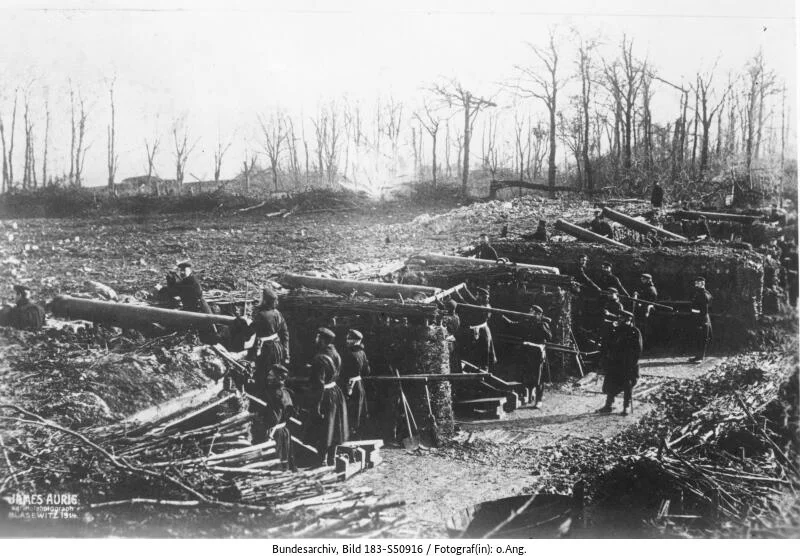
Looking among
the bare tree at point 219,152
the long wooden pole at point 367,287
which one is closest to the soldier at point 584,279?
the long wooden pole at point 367,287

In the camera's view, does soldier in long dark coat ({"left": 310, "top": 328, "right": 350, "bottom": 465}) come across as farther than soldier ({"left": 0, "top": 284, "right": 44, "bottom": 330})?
No

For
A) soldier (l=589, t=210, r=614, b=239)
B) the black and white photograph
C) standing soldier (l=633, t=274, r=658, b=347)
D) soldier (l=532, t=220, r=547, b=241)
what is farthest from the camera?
soldier (l=589, t=210, r=614, b=239)

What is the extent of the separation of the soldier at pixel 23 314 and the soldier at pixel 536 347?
6074 mm

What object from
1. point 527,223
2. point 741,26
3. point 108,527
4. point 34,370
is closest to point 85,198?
point 34,370

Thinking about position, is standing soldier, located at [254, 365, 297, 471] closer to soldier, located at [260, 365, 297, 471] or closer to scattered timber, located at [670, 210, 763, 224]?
soldier, located at [260, 365, 297, 471]

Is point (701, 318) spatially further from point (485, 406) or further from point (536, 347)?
point (485, 406)

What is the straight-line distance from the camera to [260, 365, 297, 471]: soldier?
606 cm

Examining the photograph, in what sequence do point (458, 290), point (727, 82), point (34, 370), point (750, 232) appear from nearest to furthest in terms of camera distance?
point (34, 370), point (727, 82), point (458, 290), point (750, 232)

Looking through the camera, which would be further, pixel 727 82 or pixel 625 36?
pixel 727 82

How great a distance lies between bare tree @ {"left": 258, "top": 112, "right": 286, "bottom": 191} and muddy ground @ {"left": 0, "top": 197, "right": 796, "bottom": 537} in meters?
0.89

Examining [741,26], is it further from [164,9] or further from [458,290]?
[164,9]

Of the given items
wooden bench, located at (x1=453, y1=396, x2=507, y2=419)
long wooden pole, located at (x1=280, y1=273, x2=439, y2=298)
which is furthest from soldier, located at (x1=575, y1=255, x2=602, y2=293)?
long wooden pole, located at (x1=280, y1=273, x2=439, y2=298)
